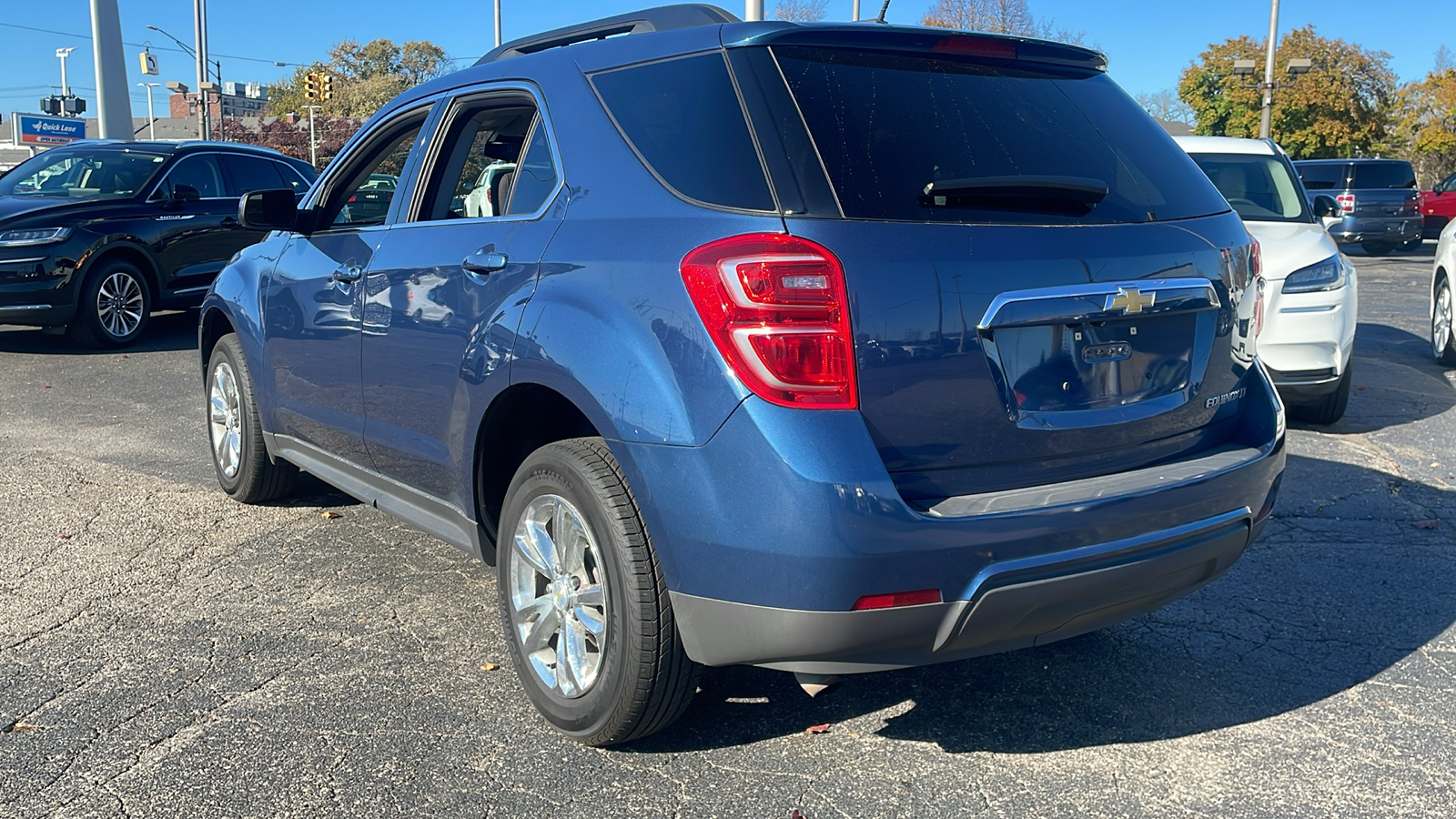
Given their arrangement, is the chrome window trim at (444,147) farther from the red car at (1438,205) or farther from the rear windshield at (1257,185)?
the red car at (1438,205)

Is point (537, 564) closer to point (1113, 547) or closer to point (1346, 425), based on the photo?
point (1113, 547)

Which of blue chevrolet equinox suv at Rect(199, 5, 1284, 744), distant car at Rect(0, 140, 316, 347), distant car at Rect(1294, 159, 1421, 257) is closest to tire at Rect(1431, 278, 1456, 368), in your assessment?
blue chevrolet equinox suv at Rect(199, 5, 1284, 744)

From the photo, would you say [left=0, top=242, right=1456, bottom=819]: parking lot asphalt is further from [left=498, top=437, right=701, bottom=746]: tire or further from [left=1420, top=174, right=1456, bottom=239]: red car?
[left=1420, top=174, right=1456, bottom=239]: red car

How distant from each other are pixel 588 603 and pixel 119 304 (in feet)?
29.2

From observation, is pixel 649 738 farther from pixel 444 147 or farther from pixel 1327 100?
pixel 1327 100

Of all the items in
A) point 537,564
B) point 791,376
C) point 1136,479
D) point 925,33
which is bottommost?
point 537,564

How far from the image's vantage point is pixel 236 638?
3.90 metres

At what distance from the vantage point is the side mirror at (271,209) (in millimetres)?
4523

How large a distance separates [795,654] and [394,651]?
1.67m

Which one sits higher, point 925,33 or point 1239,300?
point 925,33

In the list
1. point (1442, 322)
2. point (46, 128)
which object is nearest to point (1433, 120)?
point (1442, 322)

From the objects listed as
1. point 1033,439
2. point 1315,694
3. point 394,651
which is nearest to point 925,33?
point 1033,439

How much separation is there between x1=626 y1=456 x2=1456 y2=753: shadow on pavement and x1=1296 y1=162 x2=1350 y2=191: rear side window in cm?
2235

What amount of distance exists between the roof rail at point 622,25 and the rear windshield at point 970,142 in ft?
1.32
